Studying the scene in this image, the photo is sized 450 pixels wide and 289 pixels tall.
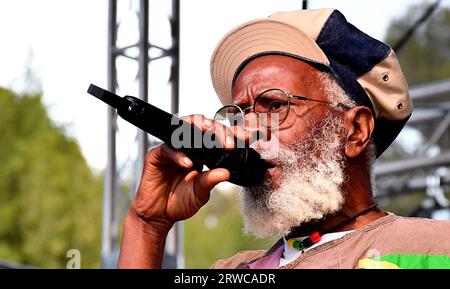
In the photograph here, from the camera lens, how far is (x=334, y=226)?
1.80m

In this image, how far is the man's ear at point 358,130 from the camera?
184cm

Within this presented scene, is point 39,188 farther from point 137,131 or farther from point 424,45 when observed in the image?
point 137,131

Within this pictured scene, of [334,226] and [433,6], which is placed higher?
[433,6]

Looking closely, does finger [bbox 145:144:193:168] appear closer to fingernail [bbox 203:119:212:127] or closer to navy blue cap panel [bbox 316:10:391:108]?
fingernail [bbox 203:119:212:127]

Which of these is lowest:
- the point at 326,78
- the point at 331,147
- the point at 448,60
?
the point at 331,147

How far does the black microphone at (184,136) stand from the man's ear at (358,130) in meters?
0.25

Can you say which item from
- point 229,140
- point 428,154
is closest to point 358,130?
point 229,140

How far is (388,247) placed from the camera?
5.41 feet

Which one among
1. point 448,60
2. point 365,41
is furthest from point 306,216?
point 448,60

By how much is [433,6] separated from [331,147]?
3.80m

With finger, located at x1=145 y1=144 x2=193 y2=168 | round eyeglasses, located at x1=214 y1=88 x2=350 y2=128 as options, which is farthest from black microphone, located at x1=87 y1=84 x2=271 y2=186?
round eyeglasses, located at x1=214 y1=88 x2=350 y2=128

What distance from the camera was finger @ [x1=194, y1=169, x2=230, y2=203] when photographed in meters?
1.47

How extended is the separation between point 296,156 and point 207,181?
315 mm
